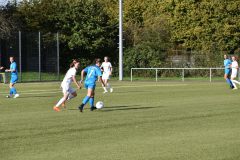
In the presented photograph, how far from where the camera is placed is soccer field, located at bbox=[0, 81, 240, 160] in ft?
37.7

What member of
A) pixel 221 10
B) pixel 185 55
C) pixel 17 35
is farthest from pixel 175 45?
pixel 17 35

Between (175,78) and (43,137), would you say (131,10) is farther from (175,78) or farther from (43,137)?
(43,137)

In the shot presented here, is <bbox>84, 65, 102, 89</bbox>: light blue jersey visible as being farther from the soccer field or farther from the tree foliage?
the tree foliage

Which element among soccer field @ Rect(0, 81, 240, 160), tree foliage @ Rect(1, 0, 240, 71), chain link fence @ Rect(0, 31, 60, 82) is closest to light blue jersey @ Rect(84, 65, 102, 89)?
soccer field @ Rect(0, 81, 240, 160)

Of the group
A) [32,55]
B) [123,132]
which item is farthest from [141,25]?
[123,132]

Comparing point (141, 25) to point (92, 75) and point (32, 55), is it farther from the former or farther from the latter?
point (92, 75)

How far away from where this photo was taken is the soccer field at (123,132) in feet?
37.7

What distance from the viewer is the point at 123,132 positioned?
14758mm

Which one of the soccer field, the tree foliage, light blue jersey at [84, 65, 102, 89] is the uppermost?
the tree foliage

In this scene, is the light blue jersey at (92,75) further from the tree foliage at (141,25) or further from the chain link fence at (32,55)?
the tree foliage at (141,25)

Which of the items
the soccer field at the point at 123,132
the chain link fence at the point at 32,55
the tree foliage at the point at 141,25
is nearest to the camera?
the soccer field at the point at 123,132

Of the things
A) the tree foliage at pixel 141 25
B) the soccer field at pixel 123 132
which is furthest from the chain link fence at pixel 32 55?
the soccer field at pixel 123 132

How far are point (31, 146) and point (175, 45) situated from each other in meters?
58.0

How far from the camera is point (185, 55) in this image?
58656 millimetres
